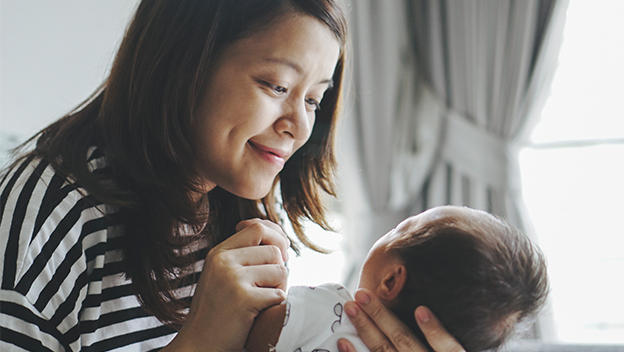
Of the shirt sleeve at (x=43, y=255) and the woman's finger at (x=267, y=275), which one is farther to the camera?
the woman's finger at (x=267, y=275)

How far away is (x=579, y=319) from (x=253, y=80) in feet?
8.46

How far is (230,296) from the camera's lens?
2.48 feet

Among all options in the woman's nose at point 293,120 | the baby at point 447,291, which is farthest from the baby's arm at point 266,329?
the woman's nose at point 293,120

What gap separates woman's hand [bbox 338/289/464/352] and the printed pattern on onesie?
0.01 metres

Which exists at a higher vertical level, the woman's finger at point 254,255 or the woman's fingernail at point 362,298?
the woman's finger at point 254,255

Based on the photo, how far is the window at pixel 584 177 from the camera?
253cm

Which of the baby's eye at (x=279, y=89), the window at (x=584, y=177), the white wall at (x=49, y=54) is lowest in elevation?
the window at (x=584, y=177)

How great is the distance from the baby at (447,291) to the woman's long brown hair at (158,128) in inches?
8.9

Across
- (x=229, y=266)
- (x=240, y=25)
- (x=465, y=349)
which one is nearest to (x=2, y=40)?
(x=240, y=25)

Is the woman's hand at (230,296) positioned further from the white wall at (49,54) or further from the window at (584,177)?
the window at (584,177)

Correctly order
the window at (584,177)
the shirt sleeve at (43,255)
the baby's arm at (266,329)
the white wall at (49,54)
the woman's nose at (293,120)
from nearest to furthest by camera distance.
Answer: the shirt sleeve at (43,255), the baby's arm at (266,329), the woman's nose at (293,120), the white wall at (49,54), the window at (584,177)

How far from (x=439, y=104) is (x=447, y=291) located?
2.18m

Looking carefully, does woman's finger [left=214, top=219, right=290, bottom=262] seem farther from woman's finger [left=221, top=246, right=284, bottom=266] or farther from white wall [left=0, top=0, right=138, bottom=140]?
white wall [left=0, top=0, right=138, bottom=140]

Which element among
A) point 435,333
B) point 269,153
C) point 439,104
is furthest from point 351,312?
point 439,104
